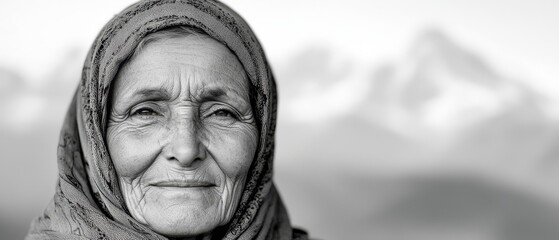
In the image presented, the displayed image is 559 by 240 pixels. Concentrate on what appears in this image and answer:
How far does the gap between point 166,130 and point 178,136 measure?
64 mm

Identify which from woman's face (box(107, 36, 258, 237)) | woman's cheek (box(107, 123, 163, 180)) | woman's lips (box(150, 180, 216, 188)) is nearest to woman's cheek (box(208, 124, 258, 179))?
woman's face (box(107, 36, 258, 237))

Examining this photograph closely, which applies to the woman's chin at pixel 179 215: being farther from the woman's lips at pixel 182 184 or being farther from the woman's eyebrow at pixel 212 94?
the woman's eyebrow at pixel 212 94

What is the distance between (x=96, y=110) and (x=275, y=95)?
2.69 ft

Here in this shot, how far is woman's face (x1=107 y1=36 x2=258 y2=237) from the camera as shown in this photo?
3.25 metres

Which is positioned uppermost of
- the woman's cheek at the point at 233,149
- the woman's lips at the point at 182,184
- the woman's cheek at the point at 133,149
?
the woman's cheek at the point at 233,149

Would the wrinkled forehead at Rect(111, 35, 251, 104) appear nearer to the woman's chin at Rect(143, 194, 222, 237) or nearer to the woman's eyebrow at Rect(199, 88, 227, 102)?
the woman's eyebrow at Rect(199, 88, 227, 102)

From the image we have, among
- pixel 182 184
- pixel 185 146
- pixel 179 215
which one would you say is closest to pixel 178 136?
pixel 185 146

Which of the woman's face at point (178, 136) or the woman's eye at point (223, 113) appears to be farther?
the woman's eye at point (223, 113)

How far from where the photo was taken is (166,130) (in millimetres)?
3268

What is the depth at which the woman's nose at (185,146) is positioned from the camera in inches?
126

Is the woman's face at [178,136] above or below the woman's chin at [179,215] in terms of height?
above

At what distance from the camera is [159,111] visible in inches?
130

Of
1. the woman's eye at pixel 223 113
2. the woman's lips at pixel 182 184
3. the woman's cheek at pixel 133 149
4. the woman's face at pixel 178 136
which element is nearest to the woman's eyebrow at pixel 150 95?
the woman's face at pixel 178 136

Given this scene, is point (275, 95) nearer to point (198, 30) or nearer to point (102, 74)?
point (198, 30)
